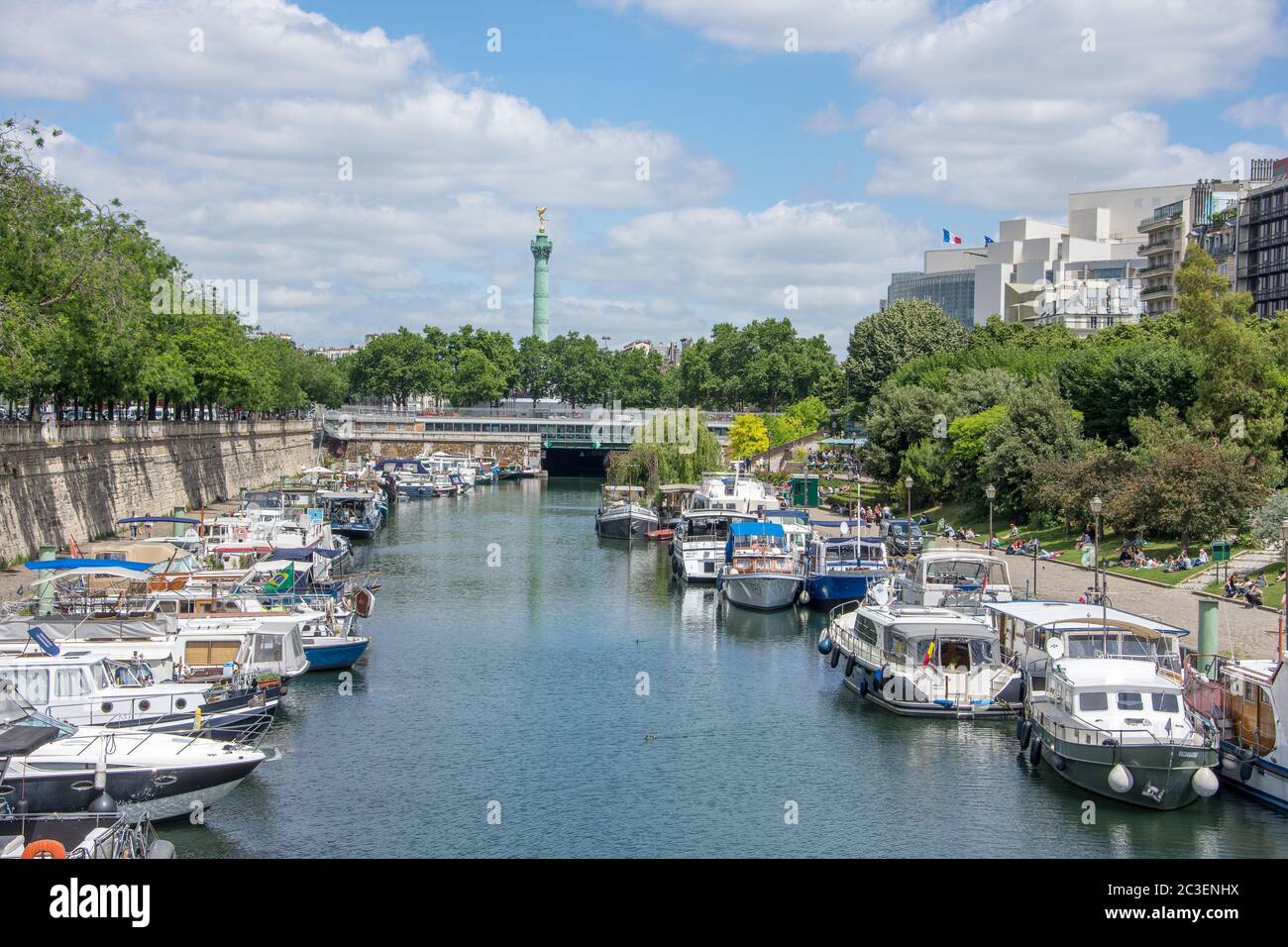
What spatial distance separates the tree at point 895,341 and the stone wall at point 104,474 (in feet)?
173

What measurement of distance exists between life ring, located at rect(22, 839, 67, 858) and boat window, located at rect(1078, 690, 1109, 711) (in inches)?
734

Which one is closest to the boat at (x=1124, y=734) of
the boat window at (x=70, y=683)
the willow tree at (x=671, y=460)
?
the boat window at (x=70, y=683)

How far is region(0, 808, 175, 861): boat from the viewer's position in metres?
17.2

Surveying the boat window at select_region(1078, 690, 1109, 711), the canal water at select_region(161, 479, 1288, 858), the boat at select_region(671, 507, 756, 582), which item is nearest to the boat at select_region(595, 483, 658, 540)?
the boat at select_region(671, 507, 756, 582)

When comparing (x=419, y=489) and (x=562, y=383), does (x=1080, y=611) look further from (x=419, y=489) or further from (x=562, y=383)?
(x=562, y=383)

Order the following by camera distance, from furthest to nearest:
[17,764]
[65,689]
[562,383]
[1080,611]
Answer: [562,383] → [1080,611] → [65,689] → [17,764]

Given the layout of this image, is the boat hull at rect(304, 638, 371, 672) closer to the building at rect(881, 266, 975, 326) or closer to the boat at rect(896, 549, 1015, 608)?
the boat at rect(896, 549, 1015, 608)

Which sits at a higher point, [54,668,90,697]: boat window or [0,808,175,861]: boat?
[54,668,90,697]: boat window

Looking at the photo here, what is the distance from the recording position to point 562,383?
190750mm

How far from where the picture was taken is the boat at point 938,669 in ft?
105

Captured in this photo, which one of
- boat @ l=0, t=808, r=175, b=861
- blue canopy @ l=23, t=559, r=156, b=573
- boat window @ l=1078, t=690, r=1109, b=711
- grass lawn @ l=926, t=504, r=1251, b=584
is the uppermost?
blue canopy @ l=23, t=559, r=156, b=573

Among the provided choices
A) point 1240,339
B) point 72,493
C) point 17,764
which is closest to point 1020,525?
point 1240,339

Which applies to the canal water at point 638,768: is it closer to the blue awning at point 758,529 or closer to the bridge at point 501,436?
the blue awning at point 758,529
